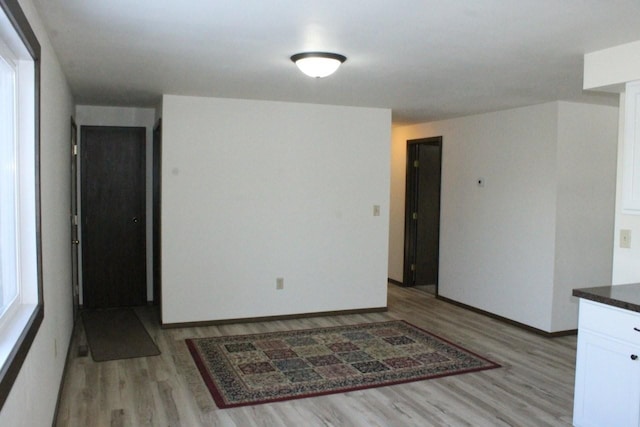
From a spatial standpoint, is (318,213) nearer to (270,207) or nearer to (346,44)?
(270,207)

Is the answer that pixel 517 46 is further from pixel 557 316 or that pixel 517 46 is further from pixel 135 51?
pixel 557 316

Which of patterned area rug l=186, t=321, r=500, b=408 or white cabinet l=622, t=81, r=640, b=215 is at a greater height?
white cabinet l=622, t=81, r=640, b=215

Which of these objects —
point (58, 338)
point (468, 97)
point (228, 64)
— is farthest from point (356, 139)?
point (58, 338)

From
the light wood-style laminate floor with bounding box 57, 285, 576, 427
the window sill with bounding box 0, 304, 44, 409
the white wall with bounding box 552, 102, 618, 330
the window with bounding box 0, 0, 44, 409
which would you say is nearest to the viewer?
the window sill with bounding box 0, 304, 44, 409

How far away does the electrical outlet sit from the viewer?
3.31 metres

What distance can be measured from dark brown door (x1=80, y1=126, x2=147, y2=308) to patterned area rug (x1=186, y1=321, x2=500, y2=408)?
71.6 inches

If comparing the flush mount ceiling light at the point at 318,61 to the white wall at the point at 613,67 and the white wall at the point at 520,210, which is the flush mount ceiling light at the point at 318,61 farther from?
the white wall at the point at 520,210

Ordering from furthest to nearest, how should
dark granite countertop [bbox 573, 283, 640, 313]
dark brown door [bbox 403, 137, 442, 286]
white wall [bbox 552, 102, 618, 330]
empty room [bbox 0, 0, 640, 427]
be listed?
dark brown door [bbox 403, 137, 442, 286] < white wall [bbox 552, 102, 618, 330] < dark granite countertop [bbox 573, 283, 640, 313] < empty room [bbox 0, 0, 640, 427]

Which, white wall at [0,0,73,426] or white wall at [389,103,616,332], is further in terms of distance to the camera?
white wall at [389,103,616,332]

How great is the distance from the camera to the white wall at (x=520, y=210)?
5141 millimetres

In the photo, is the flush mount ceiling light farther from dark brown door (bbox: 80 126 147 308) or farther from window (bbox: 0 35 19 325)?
dark brown door (bbox: 80 126 147 308)

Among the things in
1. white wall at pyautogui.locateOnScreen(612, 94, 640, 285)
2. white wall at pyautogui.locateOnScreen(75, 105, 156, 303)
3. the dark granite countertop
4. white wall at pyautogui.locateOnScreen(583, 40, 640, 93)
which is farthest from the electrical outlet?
white wall at pyautogui.locateOnScreen(75, 105, 156, 303)

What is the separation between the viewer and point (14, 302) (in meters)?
2.33

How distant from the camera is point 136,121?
6.16m
